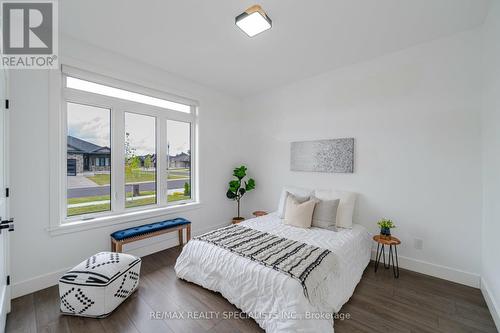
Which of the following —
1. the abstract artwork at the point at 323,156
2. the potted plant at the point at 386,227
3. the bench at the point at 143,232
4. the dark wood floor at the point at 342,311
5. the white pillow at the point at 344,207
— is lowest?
the dark wood floor at the point at 342,311

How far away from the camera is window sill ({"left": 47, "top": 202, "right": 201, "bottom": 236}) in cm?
247

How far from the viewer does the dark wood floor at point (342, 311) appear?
1.78m

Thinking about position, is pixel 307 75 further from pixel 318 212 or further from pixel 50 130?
pixel 50 130

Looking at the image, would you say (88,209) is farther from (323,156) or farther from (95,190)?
(323,156)

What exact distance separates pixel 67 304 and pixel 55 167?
145 centimetres

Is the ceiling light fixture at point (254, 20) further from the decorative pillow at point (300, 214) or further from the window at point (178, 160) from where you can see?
the decorative pillow at point (300, 214)

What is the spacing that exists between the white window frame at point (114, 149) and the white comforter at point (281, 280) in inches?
49.8

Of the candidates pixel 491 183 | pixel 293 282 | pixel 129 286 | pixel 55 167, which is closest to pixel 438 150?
pixel 491 183

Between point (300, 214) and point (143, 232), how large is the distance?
2164 millimetres

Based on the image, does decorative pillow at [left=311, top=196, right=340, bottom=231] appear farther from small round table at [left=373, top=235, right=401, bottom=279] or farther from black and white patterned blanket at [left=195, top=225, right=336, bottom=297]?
black and white patterned blanket at [left=195, top=225, right=336, bottom=297]

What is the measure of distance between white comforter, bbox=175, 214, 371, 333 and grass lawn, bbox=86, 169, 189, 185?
146 centimetres

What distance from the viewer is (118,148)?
300 cm

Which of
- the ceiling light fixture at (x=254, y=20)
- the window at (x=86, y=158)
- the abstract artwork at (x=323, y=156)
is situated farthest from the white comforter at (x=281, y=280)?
the ceiling light fixture at (x=254, y=20)

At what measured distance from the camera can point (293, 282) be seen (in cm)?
168
